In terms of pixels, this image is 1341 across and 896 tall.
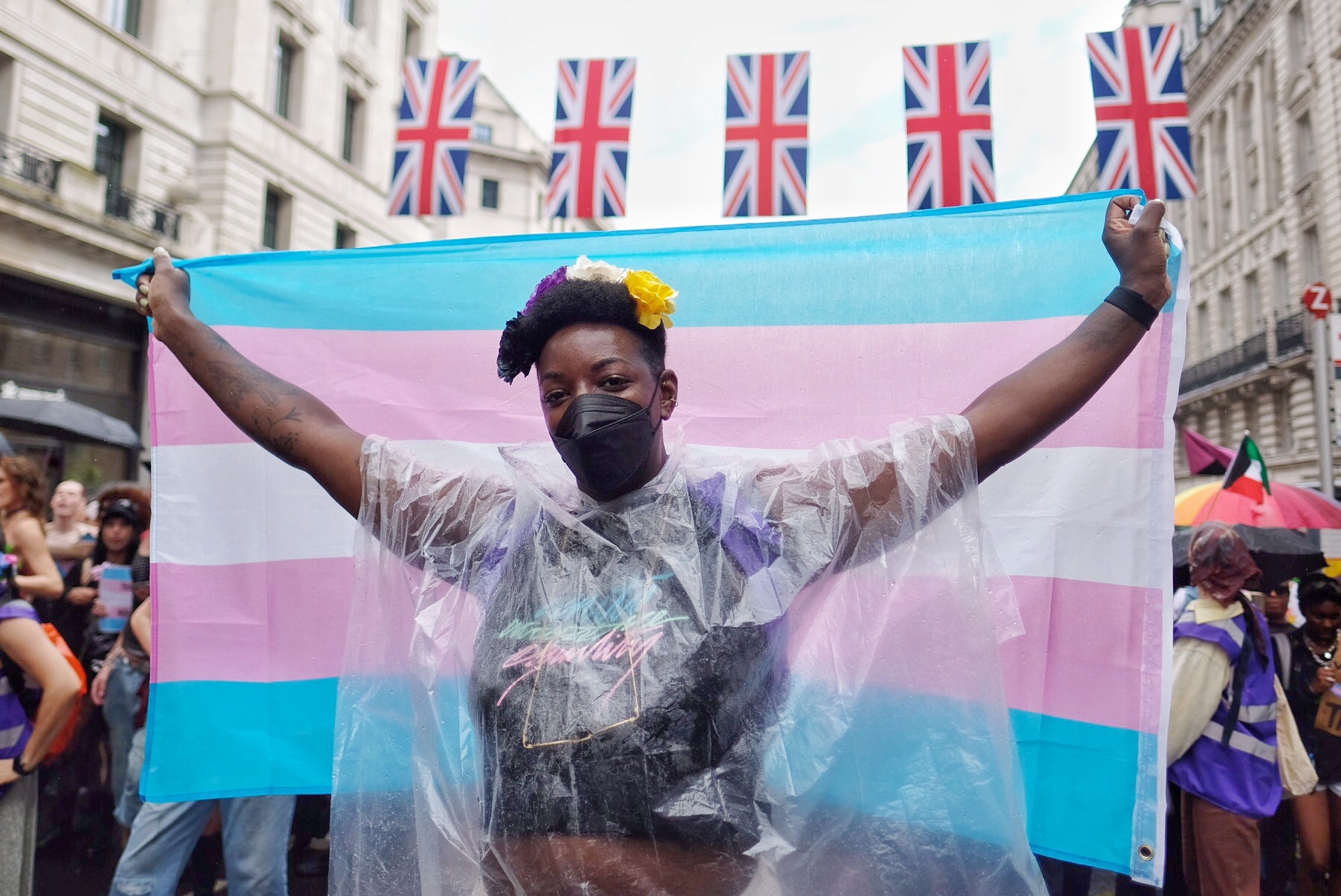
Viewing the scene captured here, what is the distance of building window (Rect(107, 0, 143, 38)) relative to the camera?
15.2m

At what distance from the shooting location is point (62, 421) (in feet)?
26.8

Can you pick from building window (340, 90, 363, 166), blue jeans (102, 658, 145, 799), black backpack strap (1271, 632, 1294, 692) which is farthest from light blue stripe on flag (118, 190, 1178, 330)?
building window (340, 90, 363, 166)

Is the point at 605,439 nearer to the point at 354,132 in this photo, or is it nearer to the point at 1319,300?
the point at 1319,300

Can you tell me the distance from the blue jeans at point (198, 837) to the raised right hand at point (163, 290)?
1.76 meters

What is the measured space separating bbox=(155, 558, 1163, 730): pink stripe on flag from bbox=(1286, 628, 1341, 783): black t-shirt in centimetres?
258

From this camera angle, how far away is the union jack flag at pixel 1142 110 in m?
6.96

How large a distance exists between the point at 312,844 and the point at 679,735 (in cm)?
455

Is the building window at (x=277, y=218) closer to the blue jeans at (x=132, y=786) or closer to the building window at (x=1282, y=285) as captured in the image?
the blue jeans at (x=132, y=786)

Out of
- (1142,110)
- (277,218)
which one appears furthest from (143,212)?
(1142,110)

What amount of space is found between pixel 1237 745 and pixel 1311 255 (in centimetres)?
2267

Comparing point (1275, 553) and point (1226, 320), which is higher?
point (1226, 320)

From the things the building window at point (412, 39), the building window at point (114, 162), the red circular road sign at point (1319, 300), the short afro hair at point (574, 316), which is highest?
the building window at point (412, 39)

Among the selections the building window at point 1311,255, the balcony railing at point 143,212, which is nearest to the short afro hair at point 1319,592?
the balcony railing at point 143,212

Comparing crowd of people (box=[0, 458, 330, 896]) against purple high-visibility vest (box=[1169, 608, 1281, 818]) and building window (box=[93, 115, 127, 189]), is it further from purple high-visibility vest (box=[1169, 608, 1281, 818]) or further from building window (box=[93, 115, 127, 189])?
building window (box=[93, 115, 127, 189])
